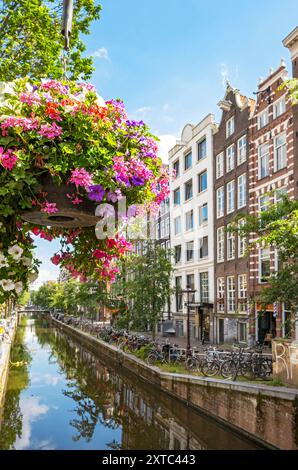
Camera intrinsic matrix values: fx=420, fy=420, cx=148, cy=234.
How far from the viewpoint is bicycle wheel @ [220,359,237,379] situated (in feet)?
48.6

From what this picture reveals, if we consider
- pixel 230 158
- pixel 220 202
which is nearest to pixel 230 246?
pixel 220 202

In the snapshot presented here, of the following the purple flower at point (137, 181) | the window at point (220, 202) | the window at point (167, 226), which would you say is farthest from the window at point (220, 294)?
the purple flower at point (137, 181)

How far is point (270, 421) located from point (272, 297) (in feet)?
11.8

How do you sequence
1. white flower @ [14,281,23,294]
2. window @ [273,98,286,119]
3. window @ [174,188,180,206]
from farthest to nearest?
1. window @ [174,188,180,206]
2. window @ [273,98,286,119]
3. white flower @ [14,281,23,294]

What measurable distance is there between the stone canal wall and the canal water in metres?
0.34

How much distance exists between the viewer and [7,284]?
9.10ft

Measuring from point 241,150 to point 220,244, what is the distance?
676 centimetres

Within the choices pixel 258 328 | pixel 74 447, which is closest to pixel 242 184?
pixel 258 328

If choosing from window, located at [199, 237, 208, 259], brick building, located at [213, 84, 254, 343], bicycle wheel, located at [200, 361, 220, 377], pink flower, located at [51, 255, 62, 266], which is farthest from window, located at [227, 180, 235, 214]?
pink flower, located at [51, 255, 62, 266]

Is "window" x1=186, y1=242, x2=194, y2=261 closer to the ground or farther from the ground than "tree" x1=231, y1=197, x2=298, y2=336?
farther from the ground

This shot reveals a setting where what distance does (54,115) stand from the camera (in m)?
2.66

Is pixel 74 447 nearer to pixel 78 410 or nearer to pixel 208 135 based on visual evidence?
pixel 78 410

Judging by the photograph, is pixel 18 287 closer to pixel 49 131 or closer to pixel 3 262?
pixel 3 262

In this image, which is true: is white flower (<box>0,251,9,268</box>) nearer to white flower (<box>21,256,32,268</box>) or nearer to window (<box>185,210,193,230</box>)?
white flower (<box>21,256,32,268</box>)
